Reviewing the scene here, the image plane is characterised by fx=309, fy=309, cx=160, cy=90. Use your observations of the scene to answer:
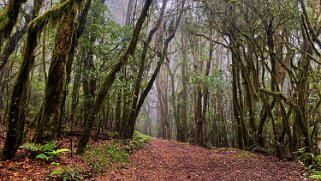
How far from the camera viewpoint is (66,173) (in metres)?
7.22

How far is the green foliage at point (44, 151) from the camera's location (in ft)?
25.7

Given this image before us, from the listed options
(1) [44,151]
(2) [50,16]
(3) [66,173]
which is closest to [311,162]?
(3) [66,173]

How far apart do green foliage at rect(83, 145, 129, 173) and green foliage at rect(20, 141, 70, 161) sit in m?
1.16

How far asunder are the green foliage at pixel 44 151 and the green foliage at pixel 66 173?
55cm

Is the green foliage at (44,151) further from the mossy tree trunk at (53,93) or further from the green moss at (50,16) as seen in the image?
the green moss at (50,16)

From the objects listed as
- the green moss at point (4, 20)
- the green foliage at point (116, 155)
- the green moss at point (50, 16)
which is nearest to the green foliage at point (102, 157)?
the green foliage at point (116, 155)

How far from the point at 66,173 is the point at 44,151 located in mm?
1364

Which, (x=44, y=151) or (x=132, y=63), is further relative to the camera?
(x=132, y=63)

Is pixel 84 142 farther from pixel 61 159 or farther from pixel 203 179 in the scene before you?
pixel 203 179

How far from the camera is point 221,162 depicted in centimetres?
1147

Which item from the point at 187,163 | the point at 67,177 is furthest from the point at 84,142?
the point at 187,163

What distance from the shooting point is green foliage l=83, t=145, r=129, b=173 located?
29.4 feet

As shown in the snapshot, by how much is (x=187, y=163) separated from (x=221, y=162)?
4.16 feet

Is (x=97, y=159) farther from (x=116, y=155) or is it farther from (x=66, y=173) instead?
(x=66, y=173)
